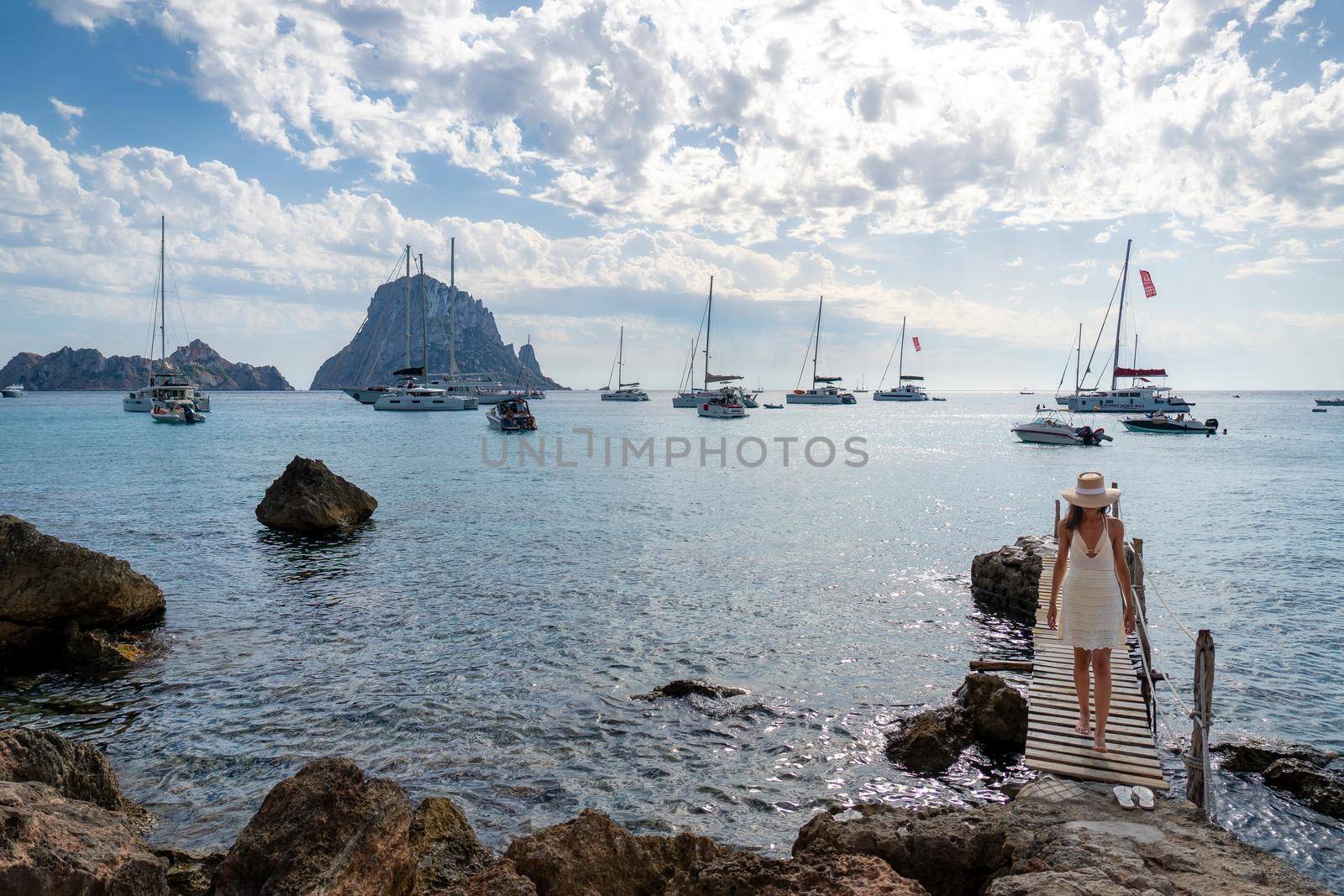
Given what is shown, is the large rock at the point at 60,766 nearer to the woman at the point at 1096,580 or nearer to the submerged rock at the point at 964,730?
the submerged rock at the point at 964,730

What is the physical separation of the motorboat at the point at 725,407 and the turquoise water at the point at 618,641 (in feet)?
231

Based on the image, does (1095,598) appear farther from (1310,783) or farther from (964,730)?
(1310,783)

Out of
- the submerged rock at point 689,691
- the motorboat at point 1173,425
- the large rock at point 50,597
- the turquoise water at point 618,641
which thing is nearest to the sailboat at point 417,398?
the turquoise water at point 618,641

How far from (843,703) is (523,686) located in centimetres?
485

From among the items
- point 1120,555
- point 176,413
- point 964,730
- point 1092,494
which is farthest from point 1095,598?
point 176,413

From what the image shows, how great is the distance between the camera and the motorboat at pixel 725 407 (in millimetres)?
106750

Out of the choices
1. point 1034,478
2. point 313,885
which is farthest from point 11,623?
point 1034,478

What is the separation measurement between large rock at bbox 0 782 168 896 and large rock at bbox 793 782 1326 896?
195 inches

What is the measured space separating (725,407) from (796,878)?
10238cm

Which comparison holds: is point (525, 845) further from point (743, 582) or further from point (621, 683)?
point (743, 582)

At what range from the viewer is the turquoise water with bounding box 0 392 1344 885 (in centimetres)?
855

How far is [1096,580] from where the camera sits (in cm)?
734

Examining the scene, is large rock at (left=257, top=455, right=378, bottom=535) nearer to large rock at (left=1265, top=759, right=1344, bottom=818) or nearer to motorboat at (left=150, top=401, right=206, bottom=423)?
large rock at (left=1265, top=759, right=1344, bottom=818)

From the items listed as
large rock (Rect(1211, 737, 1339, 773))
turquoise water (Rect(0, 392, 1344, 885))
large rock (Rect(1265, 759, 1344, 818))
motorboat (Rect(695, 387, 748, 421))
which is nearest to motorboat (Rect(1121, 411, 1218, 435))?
turquoise water (Rect(0, 392, 1344, 885))
